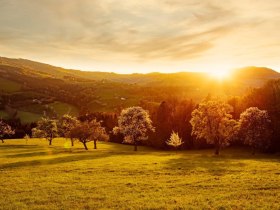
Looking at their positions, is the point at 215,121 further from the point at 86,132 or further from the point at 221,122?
the point at 86,132

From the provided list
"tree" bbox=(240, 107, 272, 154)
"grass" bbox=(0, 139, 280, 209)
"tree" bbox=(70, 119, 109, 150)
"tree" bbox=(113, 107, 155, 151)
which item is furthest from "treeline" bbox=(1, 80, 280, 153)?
"grass" bbox=(0, 139, 280, 209)

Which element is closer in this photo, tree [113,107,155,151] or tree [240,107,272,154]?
tree [240,107,272,154]

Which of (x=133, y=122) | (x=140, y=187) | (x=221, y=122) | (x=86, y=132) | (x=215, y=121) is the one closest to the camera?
(x=140, y=187)

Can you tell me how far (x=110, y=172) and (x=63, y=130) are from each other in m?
85.8

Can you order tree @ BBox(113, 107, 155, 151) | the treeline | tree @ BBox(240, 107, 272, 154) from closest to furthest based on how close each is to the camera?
the treeline
tree @ BBox(240, 107, 272, 154)
tree @ BBox(113, 107, 155, 151)

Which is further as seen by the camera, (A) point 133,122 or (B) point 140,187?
(A) point 133,122

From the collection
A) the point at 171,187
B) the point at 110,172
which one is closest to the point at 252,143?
the point at 110,172

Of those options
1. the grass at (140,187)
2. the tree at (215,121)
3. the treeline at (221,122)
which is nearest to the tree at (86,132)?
the treeline at (221,122)

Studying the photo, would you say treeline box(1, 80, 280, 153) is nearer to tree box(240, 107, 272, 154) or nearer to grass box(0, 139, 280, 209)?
tree box(240, 107, 272, 154)

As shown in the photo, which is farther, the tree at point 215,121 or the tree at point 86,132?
the tree at point 86,132

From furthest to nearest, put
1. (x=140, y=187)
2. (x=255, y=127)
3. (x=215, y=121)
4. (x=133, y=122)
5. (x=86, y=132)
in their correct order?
(x=133, y=122)
(x=86, y=132)
(x=255, y=127)
(x=215, y=121)
(x=140, y=187)

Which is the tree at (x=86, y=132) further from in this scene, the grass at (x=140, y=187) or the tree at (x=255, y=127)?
the tree at (x=255, y=127)

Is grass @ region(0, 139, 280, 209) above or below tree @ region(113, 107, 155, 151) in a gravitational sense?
below

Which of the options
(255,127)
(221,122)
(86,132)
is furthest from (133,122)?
(255,127)
